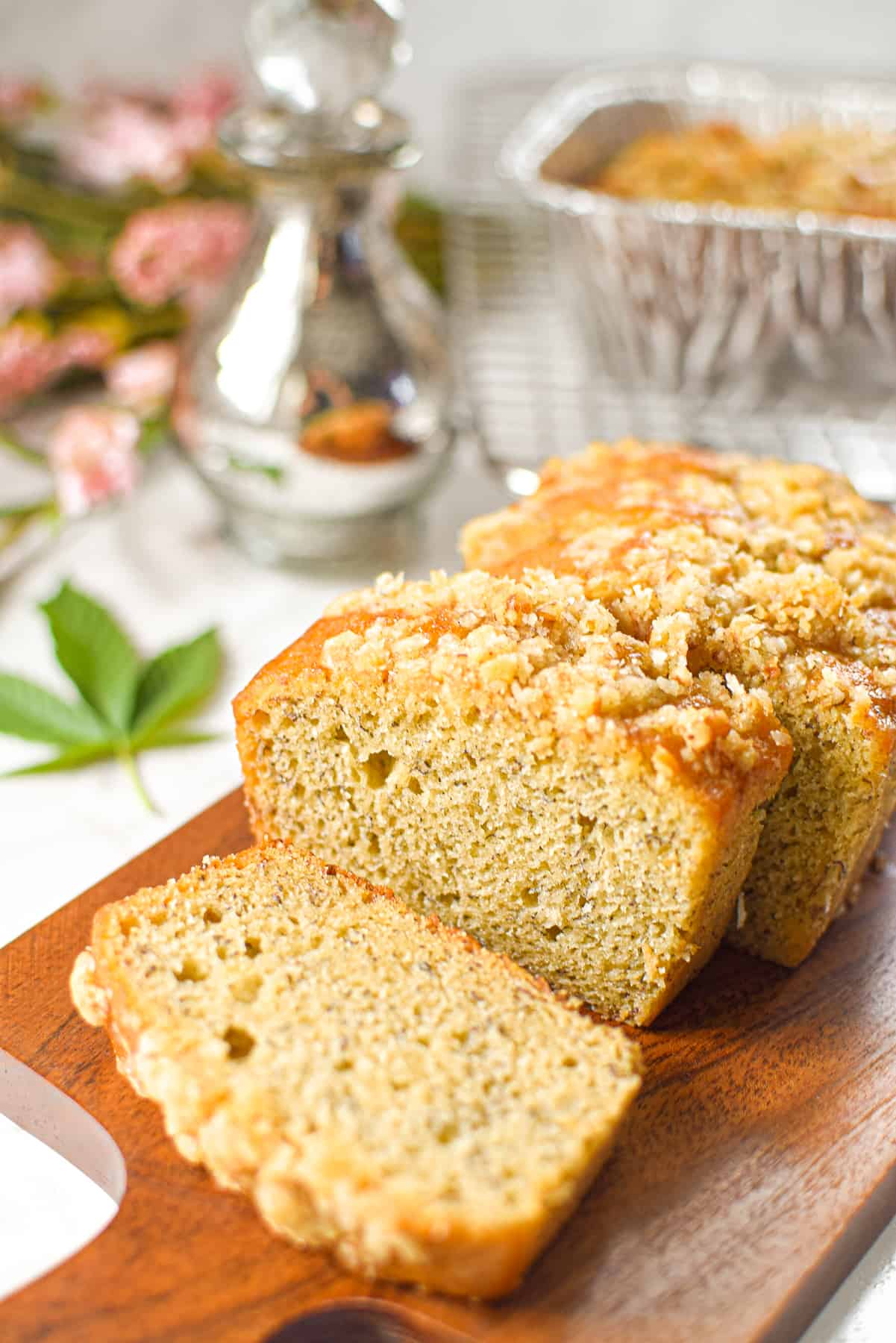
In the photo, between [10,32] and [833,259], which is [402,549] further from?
[10,32]

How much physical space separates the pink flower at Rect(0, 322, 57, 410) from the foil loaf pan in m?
1.49

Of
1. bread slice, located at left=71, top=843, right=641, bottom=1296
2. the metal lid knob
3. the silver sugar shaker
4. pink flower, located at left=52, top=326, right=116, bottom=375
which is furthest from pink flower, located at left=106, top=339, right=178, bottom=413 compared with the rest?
bread slice, located at left=71, top=843, right=641, bottom=1296

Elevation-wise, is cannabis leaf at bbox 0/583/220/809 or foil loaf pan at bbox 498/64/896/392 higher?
foil loaf pan at bbox 498/64/896/392

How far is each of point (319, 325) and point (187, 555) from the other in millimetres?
816

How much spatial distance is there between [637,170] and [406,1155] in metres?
3.47

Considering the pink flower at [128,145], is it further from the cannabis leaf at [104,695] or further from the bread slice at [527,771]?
the bread slice at [527,771]

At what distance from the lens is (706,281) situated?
155 inches

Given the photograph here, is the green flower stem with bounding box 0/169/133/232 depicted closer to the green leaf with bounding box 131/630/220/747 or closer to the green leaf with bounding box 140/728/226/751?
the green leaf with bounding box 131/630/220/747

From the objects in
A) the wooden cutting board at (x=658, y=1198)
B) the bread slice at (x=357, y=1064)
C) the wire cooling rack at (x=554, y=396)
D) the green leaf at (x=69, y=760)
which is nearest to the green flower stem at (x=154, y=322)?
the wire cooling rack at (x=554, y=396)

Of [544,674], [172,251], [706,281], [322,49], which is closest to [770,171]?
[706,281]

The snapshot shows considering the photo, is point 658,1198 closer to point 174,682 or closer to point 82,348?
point 174,682

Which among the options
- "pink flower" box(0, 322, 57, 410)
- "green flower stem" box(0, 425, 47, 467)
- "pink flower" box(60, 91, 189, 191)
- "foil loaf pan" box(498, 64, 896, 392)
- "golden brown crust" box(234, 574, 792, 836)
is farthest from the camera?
"pink flower" box(60, 91, 189, 191)

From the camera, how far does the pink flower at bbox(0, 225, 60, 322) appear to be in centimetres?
432

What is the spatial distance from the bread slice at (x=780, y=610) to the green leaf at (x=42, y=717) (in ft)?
3.16
